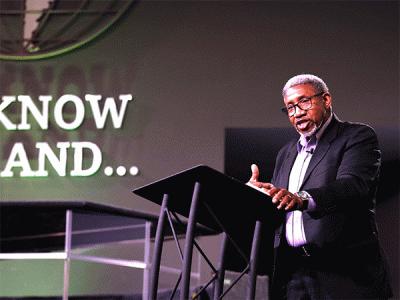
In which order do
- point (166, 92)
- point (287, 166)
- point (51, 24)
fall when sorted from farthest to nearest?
point (51, 24) → point (166, 92) → point (287, 166)

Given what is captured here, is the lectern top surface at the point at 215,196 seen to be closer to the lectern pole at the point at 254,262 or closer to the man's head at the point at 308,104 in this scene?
the lectern pole at the point at 254,262

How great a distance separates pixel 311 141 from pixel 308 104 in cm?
14

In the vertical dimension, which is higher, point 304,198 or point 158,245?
point 304,198

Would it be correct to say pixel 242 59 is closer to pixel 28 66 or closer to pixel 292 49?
pixel 292 49

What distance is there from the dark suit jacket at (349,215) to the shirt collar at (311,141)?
0.11 meters

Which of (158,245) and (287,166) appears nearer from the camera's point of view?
(158,245)

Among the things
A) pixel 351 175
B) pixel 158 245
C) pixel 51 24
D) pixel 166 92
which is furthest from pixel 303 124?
pixel 51 24

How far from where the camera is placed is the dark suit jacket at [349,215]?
160 cm

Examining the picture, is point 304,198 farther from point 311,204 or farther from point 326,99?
point 326,99

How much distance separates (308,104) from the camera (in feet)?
6.09

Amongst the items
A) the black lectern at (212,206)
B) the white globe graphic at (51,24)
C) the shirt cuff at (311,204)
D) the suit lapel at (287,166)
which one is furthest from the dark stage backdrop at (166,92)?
the shirt cuff at (311,204)

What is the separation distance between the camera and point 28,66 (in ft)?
18.6

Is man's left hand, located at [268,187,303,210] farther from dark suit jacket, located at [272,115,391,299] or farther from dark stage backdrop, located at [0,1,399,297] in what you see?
dark stage backdrop, located at [0,1,399,297]

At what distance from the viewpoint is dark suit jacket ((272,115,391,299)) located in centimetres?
160
